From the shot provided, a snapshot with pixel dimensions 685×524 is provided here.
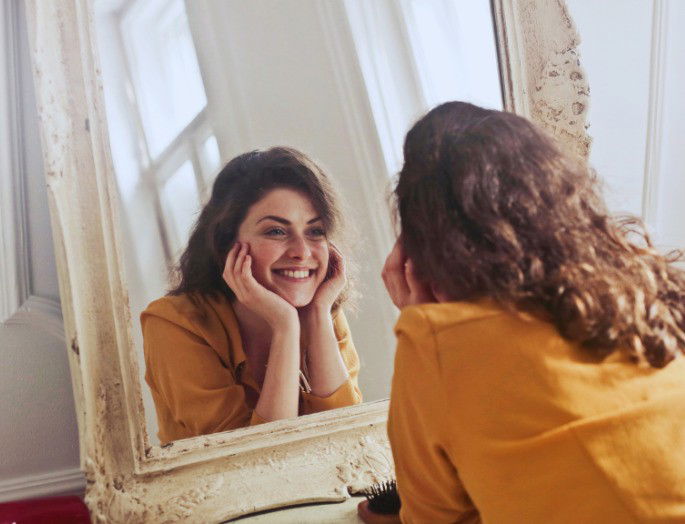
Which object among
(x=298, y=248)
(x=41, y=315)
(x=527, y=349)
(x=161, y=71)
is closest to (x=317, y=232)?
(x=298, y=248)

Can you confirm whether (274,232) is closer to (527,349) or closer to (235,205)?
(235,205)

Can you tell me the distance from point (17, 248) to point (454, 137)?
29.4 inches

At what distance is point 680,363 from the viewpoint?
35.7 inches

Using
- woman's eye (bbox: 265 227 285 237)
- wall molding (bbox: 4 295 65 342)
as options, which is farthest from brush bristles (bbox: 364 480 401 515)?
wall molding (bbox: 4 295 65 342)

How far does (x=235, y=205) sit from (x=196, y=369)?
29 cm

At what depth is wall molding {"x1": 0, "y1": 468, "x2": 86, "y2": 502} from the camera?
1.23 metres

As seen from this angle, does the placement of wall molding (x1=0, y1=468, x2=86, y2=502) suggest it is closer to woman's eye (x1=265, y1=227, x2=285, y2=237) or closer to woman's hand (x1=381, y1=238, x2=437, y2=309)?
woman's eye (x1=265, y1=227, x2=285, y2=237)

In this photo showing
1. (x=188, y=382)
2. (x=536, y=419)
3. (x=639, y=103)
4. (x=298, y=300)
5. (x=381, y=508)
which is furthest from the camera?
(x=639, y=103)

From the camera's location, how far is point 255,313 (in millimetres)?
1297

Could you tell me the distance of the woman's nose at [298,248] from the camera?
4.34 feet

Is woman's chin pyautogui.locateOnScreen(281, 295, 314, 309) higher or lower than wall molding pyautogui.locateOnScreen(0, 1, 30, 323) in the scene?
lower

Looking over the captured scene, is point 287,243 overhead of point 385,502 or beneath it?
overhead

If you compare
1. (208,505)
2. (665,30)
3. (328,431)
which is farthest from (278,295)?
(665,30)

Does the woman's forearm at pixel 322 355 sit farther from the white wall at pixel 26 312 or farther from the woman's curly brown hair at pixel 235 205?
the white wall at pixel 26 312
